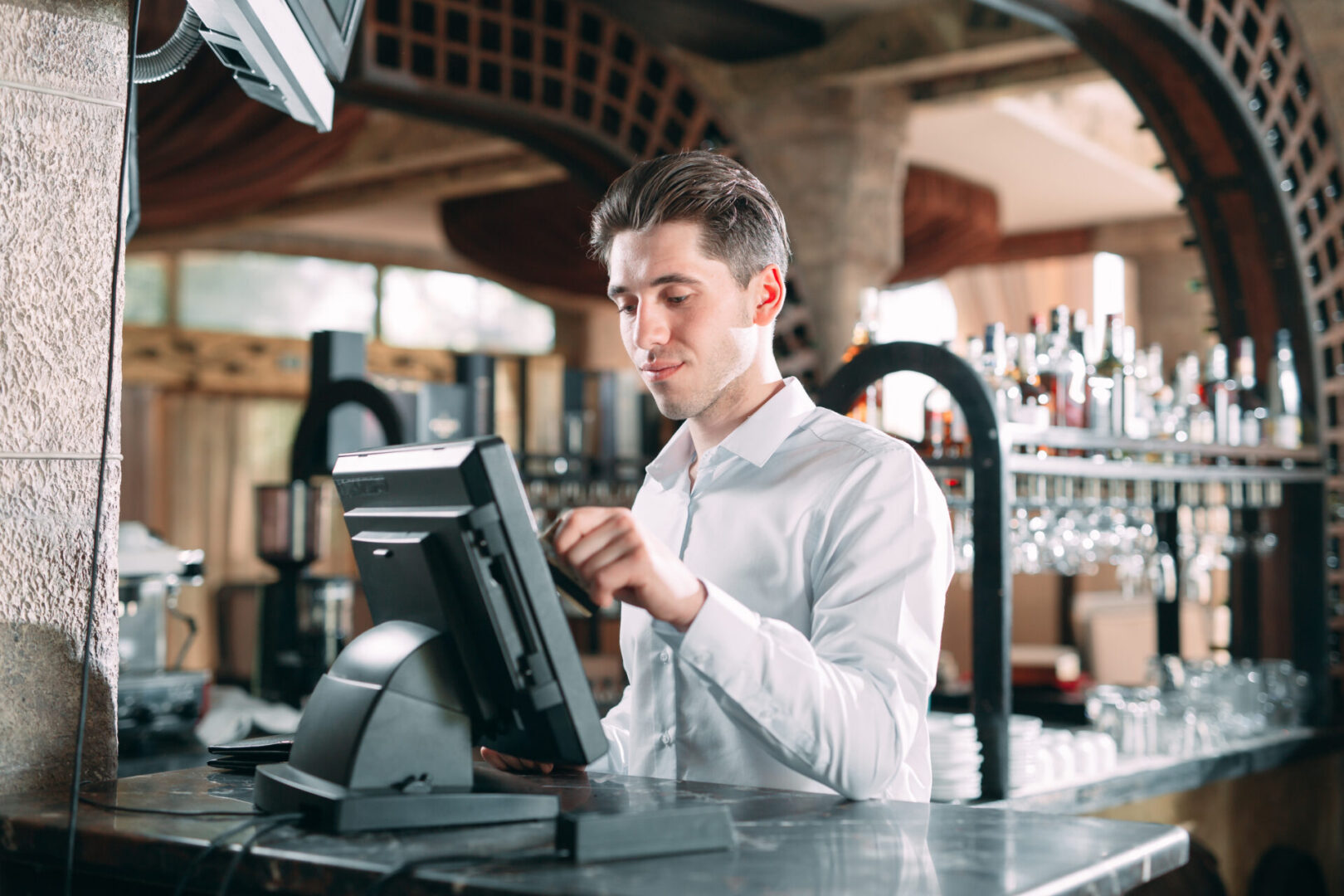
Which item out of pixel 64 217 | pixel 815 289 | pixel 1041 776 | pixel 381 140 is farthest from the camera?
pixel 381 140

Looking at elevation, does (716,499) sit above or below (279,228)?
below

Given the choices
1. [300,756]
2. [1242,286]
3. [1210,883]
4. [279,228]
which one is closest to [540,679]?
[300,756]

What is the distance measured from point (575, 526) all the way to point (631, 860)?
29 cm

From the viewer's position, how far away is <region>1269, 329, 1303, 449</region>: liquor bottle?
424 cm

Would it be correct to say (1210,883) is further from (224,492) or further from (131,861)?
(224,492)

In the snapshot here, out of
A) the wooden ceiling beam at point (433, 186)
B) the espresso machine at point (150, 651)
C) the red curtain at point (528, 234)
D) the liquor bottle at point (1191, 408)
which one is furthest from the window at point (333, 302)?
the liquor bottle at point (1191, 408)

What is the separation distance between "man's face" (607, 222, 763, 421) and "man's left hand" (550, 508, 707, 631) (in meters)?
0.33

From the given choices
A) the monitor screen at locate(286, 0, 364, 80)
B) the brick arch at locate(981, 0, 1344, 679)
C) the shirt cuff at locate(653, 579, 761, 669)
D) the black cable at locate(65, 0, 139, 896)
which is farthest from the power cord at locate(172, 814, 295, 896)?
the brick arch at locate(981, 0, 1344, 679)

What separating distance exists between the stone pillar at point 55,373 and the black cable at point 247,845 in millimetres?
463

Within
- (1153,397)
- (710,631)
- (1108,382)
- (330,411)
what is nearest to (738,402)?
(710,631)

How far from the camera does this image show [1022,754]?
3.06 metres

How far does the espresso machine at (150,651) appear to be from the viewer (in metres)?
3.47

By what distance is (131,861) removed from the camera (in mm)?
1188

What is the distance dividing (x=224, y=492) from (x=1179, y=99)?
7.90 metres
